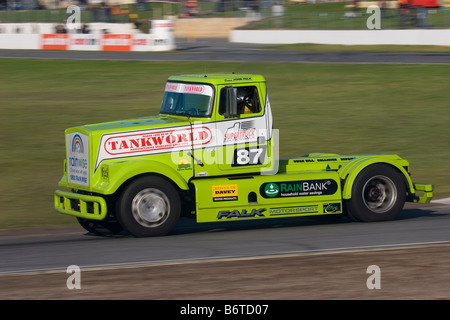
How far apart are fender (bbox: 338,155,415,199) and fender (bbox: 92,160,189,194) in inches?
108

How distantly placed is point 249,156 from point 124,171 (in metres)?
2.02

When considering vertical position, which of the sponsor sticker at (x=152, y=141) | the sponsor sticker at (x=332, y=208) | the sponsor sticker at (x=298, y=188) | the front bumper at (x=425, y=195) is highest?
the sponsor sticker at (x=152, y=141)

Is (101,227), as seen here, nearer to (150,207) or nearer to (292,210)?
(150,207)

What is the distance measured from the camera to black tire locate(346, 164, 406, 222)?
1252 centimetres

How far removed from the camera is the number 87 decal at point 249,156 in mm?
12191

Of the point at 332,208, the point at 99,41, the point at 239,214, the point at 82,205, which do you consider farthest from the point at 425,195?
the point at 99,41

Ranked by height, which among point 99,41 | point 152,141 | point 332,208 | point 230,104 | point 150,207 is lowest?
point 332,208

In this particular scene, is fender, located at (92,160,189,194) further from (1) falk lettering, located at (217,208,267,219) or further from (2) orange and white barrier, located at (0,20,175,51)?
(2) orange and white barrier, located at (0,20,175,51)

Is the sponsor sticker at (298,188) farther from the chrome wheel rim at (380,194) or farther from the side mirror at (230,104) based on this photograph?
the side mirror at (230,104)

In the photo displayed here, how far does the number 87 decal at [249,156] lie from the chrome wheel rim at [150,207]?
1304 mm

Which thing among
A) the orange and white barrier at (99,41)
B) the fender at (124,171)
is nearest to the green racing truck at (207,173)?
the fender at (124,171)

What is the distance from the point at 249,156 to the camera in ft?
40.2

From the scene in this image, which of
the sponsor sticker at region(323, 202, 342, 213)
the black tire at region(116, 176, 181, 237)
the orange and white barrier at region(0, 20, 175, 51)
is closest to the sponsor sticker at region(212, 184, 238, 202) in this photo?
the black tire at region(116, 176, 181, 237)
